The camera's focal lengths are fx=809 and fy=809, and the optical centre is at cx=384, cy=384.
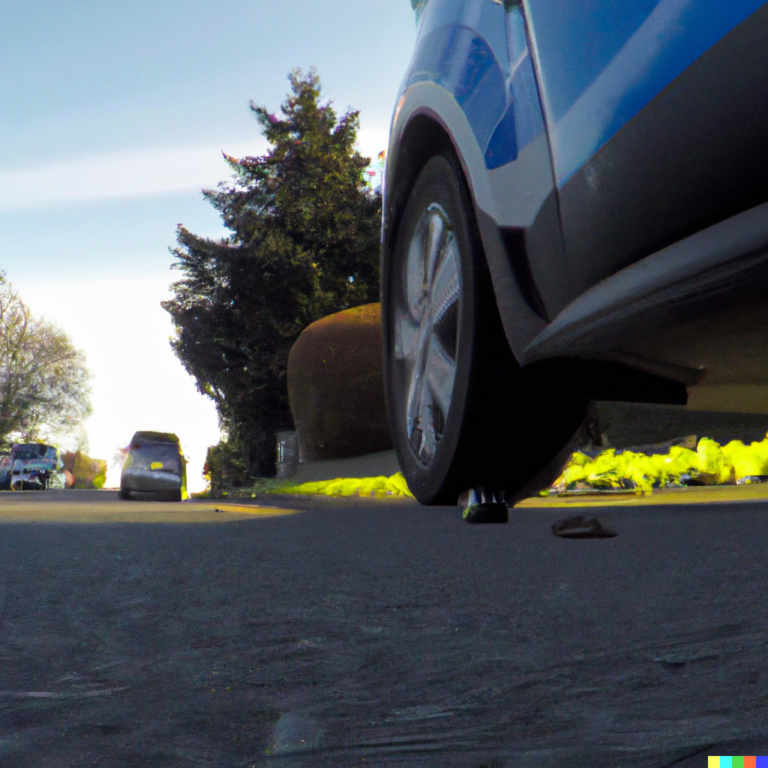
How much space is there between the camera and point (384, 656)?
1.26 m

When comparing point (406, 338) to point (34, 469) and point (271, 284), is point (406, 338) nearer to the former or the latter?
point (271, 284)

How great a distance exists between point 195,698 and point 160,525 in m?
2.27

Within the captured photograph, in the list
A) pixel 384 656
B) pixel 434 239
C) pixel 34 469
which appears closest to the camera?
pixel 384 656

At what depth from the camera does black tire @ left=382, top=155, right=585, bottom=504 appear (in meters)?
2.57

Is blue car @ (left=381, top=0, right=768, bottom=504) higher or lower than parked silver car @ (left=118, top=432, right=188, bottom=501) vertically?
higher

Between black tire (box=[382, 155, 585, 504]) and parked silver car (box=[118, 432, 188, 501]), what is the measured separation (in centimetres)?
789

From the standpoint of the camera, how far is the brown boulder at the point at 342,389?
10.0 metres

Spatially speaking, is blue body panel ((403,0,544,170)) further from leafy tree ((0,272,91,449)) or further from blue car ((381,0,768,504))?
leafy tree ((0,272,91,449))

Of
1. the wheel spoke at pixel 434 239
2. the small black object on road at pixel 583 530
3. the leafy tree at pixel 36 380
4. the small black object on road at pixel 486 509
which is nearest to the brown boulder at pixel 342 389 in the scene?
the small black object on road at pixel 486 509

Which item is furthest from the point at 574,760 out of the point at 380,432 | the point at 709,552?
the point at 380,432

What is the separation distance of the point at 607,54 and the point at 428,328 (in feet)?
5.13

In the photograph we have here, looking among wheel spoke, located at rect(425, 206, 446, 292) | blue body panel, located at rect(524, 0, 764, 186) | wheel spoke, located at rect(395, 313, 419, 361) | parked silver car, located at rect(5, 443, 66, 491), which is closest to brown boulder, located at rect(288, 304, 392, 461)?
wheel spoke, located at rect(395, 313, 419, 361)

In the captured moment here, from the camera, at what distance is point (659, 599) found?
1583 mm

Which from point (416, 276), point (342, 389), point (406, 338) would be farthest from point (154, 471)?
point (416, 276)
